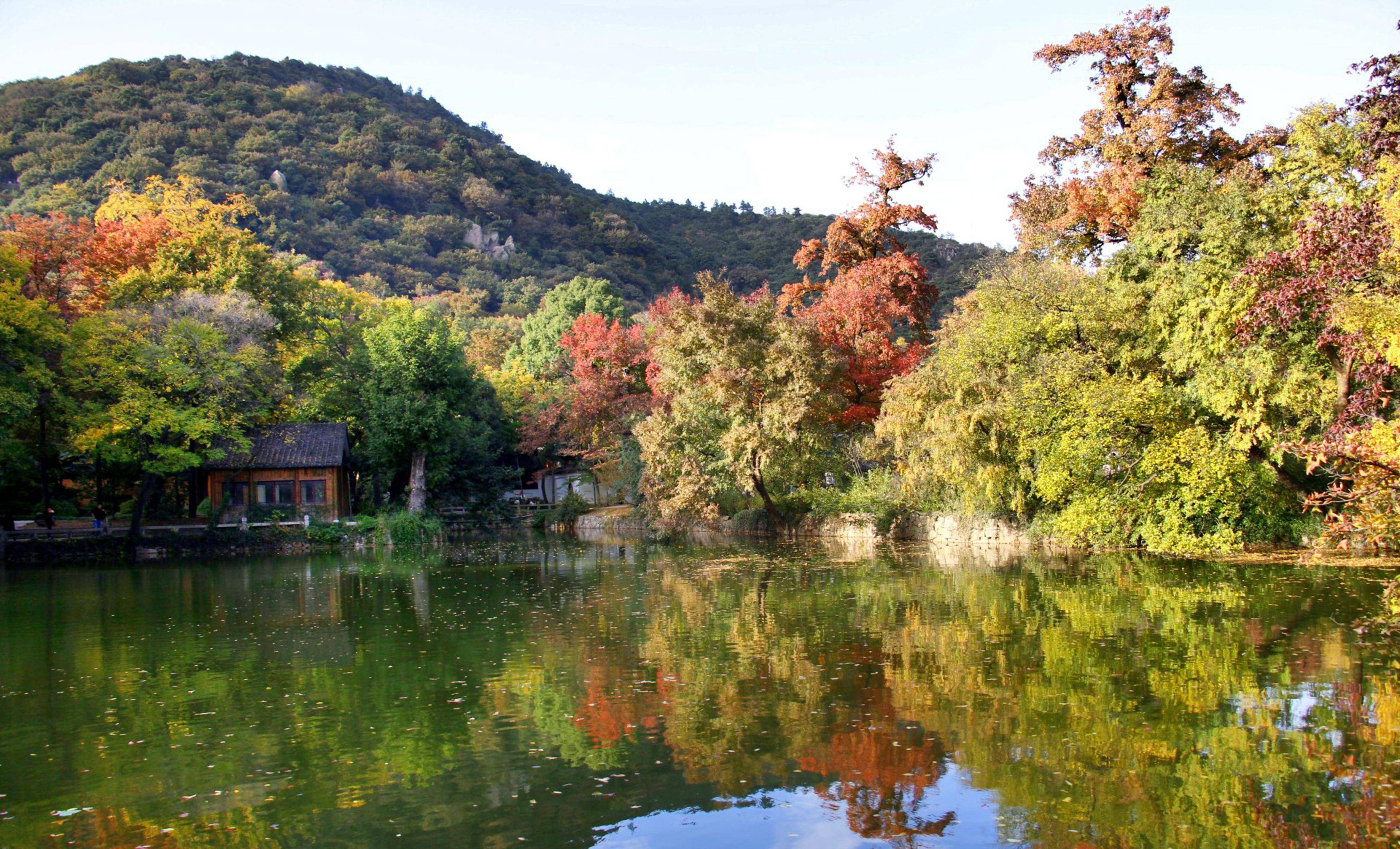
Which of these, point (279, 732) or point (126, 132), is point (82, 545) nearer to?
point (279, 732)

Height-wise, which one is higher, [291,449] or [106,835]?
[291,449]

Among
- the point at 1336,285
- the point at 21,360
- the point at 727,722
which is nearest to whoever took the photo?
the point at 727,722

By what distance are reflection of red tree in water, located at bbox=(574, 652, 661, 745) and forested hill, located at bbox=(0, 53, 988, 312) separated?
51.2 metres

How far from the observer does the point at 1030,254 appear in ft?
98.5

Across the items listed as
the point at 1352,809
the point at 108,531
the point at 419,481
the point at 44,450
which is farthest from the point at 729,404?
the point at 1352,809

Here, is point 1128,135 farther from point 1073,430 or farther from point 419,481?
point 419,481

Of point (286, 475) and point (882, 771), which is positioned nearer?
point (882, 771)

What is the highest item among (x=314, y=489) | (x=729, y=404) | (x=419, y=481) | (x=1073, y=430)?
(x=729, y=404)

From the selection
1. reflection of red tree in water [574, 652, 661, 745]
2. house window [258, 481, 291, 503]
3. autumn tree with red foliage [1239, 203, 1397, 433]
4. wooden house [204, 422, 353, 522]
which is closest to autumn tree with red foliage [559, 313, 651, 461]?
wooden house [204, 422, 353, 522]

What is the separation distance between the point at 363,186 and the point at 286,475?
56.6 metres

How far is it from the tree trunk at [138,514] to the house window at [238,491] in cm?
409

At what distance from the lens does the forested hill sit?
235 feet

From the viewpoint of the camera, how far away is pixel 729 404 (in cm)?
3350

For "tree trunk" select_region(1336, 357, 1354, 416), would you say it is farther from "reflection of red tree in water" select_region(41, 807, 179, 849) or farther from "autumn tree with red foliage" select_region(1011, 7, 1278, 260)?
"reflection of red tree in water" select_region(41, 807, 179, 849)
